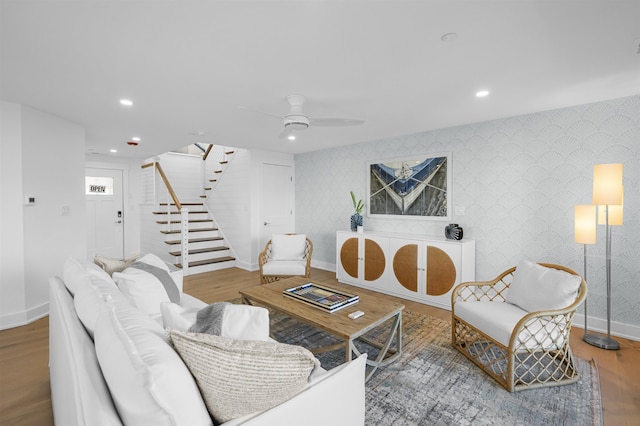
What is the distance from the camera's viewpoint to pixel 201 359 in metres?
0.87

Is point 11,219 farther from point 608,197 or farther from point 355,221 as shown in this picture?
point 608,197

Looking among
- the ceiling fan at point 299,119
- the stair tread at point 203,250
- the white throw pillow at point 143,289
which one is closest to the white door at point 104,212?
the stair tread at point 203,250

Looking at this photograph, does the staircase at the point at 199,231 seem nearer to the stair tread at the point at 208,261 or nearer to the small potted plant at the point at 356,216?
the stair tread at the point at 208,261

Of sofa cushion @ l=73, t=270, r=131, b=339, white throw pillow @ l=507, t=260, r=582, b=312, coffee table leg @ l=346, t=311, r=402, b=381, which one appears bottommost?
coffee table leg @ l=346, t=311, r=402, b=381

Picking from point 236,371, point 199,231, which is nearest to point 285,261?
point 199,231

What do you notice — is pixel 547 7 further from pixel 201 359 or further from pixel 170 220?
pixel 170 220

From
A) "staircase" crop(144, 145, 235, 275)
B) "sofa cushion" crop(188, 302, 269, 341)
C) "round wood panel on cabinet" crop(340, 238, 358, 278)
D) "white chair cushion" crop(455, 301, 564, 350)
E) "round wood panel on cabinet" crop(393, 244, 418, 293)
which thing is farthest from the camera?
"staircase" crop(144, 145, 235, 275)

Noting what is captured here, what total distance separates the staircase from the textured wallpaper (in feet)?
11.2

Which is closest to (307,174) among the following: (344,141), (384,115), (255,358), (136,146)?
(344,141)

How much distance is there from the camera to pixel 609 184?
98.7 inches

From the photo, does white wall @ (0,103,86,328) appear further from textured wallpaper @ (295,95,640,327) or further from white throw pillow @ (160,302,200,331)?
textured wallpaper @ (295,95,640,327)

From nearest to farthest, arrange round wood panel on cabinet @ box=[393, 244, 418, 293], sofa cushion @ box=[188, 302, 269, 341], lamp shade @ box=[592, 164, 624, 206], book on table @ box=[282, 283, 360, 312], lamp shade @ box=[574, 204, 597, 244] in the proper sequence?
sofa cushion @ box=[188, 302, 269, 341] < book on table @ box=[282, 283, 360, 312] < lamp shade @ box=[592, 164, 624, 206] < lamp shade @ box=[574, 204, 597, 244] < round wood panel on cabinet @ box=[393, 244, 418, 293]

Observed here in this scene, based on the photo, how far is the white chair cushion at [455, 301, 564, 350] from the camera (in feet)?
6.61

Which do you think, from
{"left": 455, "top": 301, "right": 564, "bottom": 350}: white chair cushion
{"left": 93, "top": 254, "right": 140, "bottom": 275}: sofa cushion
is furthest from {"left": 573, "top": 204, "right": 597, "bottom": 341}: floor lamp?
{"left": 93, "top": 254, "right": 140, "bottom": 275}: sofa cushion
